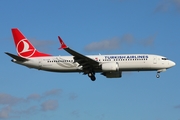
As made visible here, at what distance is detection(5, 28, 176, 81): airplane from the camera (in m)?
78.8

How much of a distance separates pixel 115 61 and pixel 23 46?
52.7 feet

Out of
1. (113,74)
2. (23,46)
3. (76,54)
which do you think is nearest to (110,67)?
(113,74)

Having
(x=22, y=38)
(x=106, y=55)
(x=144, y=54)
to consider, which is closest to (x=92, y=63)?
(x=106, y=55)

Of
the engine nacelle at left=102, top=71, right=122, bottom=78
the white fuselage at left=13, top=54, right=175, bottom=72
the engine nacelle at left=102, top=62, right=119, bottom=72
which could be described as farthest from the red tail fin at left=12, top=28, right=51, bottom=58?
the engine nacelle at left=102, top=62, right=119, bottom=72

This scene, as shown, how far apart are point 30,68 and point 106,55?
11.9 m

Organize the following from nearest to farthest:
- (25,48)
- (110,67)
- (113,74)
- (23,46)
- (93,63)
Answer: (110,67) < (93,63) < (113,74) < (25,48) < (23,46)

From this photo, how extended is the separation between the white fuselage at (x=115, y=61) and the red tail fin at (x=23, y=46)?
1824mm

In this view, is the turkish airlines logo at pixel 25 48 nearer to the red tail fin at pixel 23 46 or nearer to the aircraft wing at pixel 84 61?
the red tail fin at pixel 23 46

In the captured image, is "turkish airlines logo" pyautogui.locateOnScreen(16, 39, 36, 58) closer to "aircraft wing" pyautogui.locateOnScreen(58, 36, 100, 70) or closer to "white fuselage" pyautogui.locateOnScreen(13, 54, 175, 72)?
"white fuselage" pyautogui.locateOnScreen(13, 54, 175, 72)

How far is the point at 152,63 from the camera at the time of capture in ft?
259

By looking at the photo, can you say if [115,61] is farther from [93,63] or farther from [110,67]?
[93,63]

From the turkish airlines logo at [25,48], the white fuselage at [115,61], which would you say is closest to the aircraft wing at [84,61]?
the white fuselage at [115,61]

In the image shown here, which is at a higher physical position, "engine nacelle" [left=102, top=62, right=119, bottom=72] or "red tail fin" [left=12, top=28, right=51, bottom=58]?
"red tail fin" [left=12, top=28, right=51, bottom=58]

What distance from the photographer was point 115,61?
79625 mm
